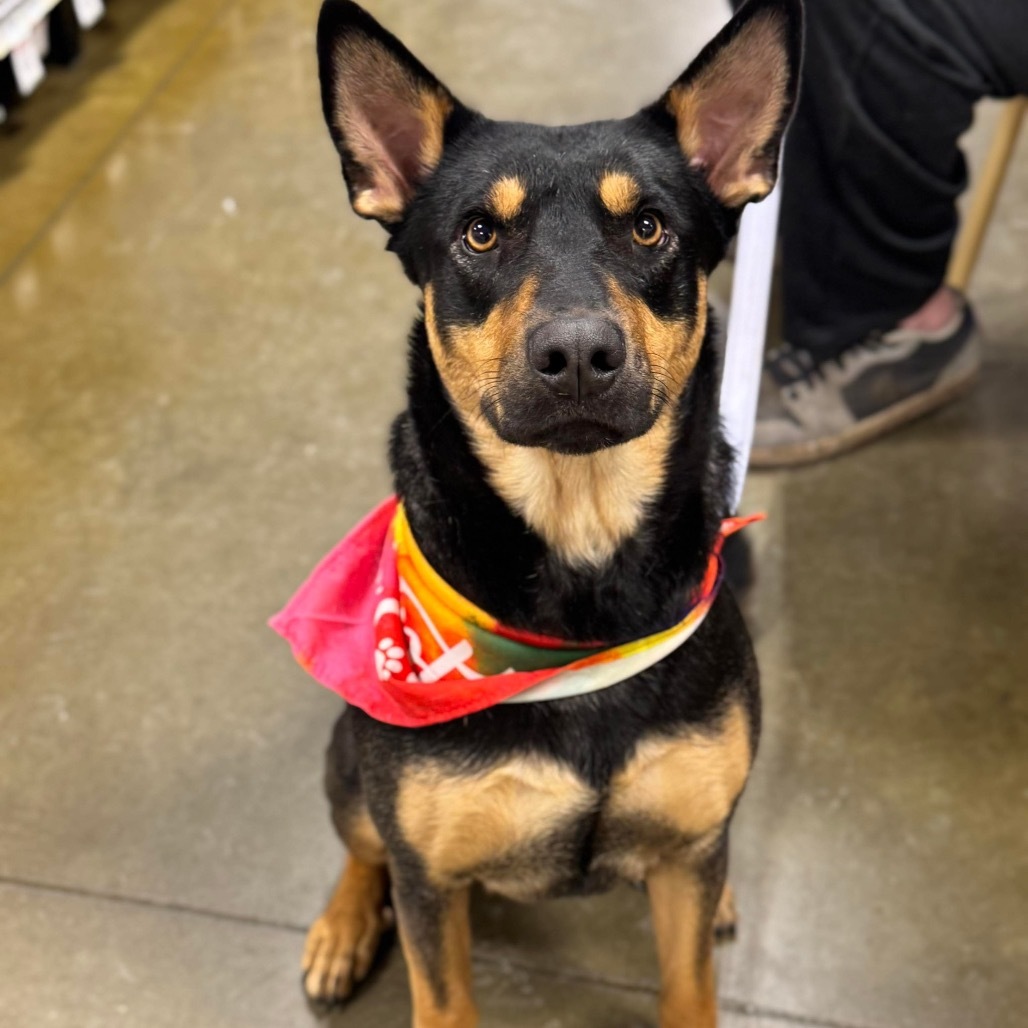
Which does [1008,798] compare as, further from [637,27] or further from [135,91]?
[135,91]

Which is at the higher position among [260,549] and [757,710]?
[757,710]

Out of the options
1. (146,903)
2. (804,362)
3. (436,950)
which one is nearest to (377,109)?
(436,950)

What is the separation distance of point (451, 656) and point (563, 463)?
0.30m

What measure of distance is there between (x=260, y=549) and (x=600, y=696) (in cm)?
141

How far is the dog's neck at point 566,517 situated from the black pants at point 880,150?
4.27 ft

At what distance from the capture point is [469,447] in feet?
5.74

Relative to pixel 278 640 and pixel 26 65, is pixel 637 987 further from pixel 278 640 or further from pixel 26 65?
pixel 26 65

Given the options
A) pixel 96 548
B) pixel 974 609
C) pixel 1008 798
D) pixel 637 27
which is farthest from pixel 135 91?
pixel 1008 798

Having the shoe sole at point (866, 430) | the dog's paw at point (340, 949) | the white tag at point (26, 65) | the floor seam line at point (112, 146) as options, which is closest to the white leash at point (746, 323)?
the dog's paw at point (340, 949)

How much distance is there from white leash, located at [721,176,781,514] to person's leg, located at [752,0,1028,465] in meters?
0.87

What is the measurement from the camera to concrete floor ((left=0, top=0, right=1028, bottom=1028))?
224 cm

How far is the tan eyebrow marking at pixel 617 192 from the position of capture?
1683 mm

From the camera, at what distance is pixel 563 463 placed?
1.76 meters

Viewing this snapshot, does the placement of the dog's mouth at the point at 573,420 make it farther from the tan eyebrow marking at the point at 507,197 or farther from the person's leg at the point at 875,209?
the person's leg at the point at 875,209
